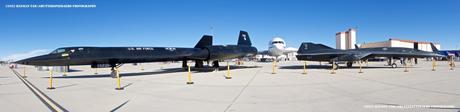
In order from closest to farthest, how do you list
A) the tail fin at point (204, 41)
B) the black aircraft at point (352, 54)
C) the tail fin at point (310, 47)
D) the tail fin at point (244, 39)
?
the black aircraft at point (352, 54), the tail fin at point (310, 47), the tail fin at point (204, 41), the tail fin at point (244, 39)

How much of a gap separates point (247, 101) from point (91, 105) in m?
3.79

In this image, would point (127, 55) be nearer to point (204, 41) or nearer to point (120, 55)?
point (120, 55)

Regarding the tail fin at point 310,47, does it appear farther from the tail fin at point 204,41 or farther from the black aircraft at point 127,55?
the tail fin at point 204,41

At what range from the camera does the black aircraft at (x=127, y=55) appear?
13555mm

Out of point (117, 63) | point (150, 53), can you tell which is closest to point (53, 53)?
point (117, 63)

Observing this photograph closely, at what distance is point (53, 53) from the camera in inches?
534

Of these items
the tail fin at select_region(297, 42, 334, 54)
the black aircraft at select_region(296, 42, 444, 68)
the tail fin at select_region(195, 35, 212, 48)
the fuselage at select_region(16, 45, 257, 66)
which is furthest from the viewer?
the tail fin at select_region(195, 35, 212, 48)

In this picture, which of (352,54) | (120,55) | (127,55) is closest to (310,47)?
(352,54)

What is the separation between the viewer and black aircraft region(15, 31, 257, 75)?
13555mm

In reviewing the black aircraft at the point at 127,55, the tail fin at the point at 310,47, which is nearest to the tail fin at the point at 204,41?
the black aircraft at the point at 127,55

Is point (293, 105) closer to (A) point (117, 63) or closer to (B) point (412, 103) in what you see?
(B) point (412, 103)

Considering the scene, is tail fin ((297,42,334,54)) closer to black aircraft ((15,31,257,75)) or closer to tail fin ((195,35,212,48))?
black aircraft ((15,31,257,75))

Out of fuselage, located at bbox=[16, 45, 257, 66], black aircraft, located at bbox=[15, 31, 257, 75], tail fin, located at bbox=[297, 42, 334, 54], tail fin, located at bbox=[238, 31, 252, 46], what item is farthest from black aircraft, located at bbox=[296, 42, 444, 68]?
tail fin, located at bbox=[238, 31, 252, 46]

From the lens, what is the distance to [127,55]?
1572 centimetres
